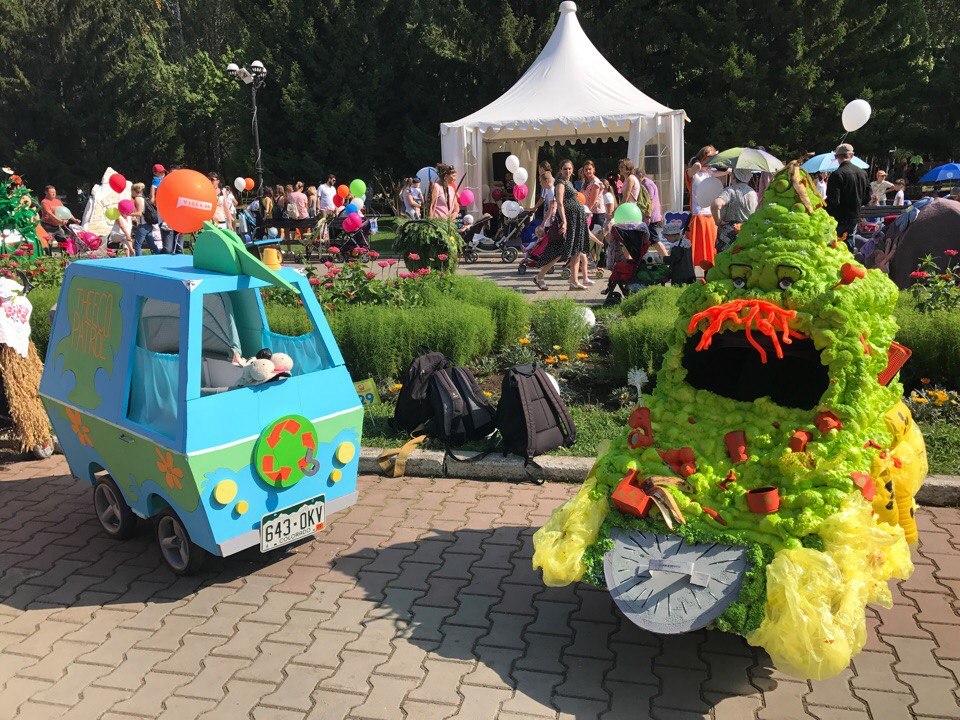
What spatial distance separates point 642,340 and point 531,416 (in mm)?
1610

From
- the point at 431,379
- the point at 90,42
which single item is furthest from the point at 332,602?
the point at 90,42

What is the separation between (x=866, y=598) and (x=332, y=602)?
2.65m

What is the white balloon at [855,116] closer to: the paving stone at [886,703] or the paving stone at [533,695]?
the paving stone at [886,703]

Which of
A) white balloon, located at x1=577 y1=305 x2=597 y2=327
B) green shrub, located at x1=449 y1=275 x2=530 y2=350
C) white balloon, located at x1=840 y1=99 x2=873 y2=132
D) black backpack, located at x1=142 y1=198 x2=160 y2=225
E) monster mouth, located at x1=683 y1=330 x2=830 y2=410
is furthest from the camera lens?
black backpack, located at x1=142 y1=198 x2=160 y2=225

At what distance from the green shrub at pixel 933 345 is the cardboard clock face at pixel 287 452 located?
465cm

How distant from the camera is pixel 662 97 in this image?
2680 cm

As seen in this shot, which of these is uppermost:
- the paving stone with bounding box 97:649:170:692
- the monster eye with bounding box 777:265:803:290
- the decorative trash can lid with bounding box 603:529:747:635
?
the monster eye with bounding box 777:265:803:290

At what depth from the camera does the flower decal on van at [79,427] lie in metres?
4.97

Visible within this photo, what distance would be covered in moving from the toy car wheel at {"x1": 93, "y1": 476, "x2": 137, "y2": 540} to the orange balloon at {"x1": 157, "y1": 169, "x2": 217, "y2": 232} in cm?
172

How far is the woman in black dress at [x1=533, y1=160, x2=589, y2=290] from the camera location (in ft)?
39.2

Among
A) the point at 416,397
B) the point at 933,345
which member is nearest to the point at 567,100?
the point at 933,345

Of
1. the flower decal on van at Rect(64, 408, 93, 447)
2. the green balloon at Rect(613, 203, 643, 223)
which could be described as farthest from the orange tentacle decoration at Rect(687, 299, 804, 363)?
the green balloon at Rect(613, 203, 643, 223)

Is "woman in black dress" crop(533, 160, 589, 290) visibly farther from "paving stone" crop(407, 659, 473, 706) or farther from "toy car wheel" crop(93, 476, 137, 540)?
"paving stone" crop(407, 659, 473, 706)

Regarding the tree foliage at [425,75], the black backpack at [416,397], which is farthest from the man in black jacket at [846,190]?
the tree foliage at [425,75]
